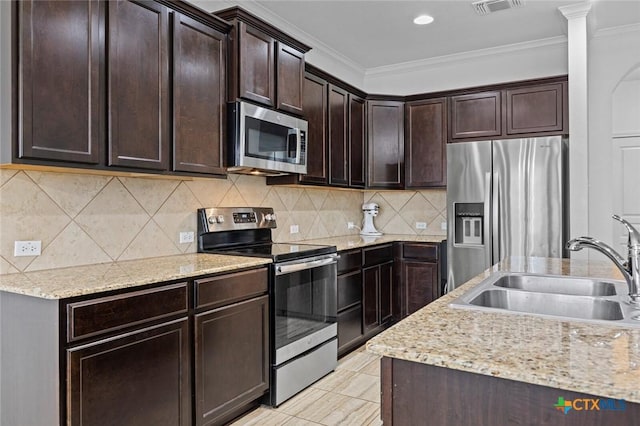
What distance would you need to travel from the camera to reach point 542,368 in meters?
0.90

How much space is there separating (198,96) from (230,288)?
112 centimetres

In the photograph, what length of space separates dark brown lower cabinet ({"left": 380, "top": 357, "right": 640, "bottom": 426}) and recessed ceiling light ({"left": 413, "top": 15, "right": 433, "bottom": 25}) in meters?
3.33

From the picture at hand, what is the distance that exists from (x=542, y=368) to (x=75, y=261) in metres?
2.19

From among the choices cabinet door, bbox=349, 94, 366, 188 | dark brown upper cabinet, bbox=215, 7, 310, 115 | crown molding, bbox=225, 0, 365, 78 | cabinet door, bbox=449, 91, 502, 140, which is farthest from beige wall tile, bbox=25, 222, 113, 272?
cabinet door, bbox=449, 91, 502, 140

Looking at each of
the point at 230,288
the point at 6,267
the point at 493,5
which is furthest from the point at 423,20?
the point at 6,267

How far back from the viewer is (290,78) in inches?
127

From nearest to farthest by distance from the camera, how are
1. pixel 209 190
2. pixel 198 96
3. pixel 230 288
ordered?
1. pixel 230 288
2. pixel 198 96
3. pixel 209 190

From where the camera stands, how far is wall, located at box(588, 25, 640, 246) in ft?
12.8

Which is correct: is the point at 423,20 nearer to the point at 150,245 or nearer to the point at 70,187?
the point at 150,245

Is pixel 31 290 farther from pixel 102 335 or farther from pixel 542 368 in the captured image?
pixel 542 368

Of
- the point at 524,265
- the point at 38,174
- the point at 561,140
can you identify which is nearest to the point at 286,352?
the point at 524,265

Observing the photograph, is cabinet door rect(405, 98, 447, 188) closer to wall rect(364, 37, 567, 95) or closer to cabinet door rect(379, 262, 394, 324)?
wall rect(364, 37, 567, 95)

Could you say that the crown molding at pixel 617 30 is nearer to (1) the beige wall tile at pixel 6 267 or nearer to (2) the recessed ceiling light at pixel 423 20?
(2) the recessed ceiling light at pixel 423 20

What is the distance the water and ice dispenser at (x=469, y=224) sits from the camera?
384 cm
